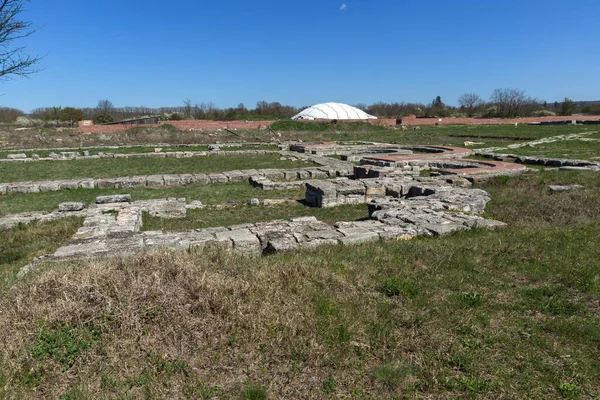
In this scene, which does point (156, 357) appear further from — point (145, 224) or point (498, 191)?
point (498, 191)

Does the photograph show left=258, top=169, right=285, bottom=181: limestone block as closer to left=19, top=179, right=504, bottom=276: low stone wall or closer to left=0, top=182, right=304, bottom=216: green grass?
left=0, top=182, right=304, bottom=216: green grass

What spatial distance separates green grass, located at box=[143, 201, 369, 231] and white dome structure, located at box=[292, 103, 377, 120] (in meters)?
64.5

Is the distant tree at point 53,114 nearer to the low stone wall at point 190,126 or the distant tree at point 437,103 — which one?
the low stone wall at point 190,126

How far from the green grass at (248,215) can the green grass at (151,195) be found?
1.06 m

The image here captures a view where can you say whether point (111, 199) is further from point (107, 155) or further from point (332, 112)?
point (332, 112)

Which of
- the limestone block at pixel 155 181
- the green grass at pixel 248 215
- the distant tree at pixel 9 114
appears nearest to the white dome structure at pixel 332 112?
the distant tree at pixel 9 114

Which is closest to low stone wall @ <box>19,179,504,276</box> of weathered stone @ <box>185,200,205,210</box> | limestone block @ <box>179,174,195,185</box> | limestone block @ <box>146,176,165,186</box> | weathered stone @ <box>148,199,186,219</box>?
weathered stone @ <box>148,199,186,219</box>

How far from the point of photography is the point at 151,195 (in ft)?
40.1

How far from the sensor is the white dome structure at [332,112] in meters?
74.2

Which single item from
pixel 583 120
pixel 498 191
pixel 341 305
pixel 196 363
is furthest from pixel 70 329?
pixel 583 120

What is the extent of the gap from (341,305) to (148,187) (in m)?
11.3

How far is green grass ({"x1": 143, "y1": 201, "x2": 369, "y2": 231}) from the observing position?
888 cm

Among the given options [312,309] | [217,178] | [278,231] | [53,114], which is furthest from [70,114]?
[312,309]

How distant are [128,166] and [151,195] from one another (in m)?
7.49
